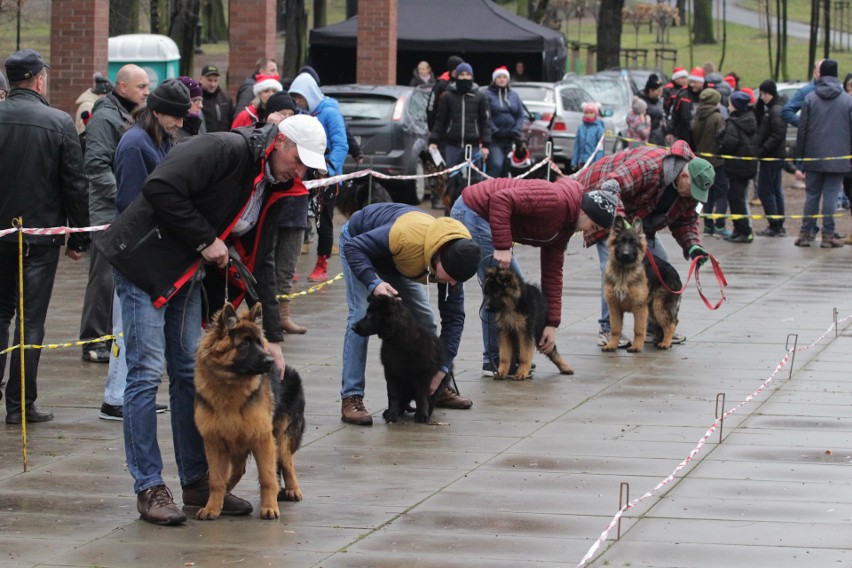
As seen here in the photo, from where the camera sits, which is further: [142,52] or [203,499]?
[142,52]

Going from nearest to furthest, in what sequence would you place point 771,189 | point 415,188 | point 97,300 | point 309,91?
point 97,300 → point 309,91 → point 771,189 → point 415,188

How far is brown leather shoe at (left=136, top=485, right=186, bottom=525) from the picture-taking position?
6359 mm

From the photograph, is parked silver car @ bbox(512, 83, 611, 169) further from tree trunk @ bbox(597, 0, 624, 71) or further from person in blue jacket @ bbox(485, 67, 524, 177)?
tree trunk @ bbox(597, 0, 624, 71)

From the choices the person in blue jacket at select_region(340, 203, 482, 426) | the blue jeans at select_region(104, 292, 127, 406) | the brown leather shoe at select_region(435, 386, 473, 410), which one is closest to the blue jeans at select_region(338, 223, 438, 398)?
the person in blue jacket at select_region(340, 203, 482, 426)

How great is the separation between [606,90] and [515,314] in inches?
928

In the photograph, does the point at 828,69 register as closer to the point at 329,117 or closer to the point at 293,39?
the point at 329,117

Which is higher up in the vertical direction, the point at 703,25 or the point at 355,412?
the point at 703,25

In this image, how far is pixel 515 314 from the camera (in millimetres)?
10141

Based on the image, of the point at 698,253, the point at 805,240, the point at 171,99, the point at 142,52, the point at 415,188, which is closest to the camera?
the point at 171,99

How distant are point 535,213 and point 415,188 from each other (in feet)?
42.6

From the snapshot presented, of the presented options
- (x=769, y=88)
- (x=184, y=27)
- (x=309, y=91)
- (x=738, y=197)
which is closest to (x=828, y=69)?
(x=769, y=88)

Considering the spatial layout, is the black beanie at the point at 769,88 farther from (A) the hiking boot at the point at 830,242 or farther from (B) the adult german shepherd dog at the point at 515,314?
(B) the adult german shepherd dog at the point at 515,314

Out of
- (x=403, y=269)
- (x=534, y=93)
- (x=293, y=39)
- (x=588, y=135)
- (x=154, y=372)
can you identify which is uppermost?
(x=293, y=39)

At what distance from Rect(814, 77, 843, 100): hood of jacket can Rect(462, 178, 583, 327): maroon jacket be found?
978 cm
